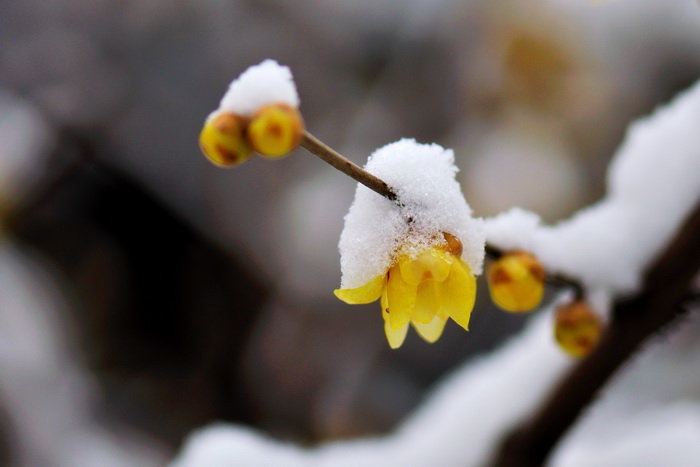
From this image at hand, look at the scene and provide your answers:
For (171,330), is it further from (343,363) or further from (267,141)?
(267,141)

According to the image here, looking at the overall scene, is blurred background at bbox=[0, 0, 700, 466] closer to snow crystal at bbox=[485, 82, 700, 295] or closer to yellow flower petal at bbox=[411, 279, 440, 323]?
snow crystal at bbox=[485, 82, 700, 295]

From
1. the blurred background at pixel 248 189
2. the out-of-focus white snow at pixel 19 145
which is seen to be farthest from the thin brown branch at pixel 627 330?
the out-of-focus white snow at pixel 19 145

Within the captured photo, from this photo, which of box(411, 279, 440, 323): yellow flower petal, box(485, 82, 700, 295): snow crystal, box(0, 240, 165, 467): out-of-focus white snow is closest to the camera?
box(411, 279, 440, 323): yellow flower petal

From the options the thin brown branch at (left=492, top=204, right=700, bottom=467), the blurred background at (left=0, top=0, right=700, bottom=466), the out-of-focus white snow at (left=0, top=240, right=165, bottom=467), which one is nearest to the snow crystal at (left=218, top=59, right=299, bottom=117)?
the thin brown branch at (left=492, top=204, right=700, bottom=467)

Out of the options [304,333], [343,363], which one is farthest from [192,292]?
[343,363]

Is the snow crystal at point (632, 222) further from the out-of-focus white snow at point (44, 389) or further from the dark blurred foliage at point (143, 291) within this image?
the out-of-focus white snow at point (44, 389)

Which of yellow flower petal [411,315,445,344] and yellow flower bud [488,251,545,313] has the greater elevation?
yellow flower bud [488,251,545,313]
